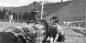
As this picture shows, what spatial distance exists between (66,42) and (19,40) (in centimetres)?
304

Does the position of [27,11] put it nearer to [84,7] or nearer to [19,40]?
[84,7]

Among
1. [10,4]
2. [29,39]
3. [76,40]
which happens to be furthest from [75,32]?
[29,39]

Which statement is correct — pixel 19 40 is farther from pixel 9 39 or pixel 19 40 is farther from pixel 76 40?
pixel 76 40

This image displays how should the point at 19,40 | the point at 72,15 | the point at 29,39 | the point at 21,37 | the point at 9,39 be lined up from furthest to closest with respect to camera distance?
the point at 72,15 → the point at 29,39 → the point at 21,37 → the point at 19,40 → the point at 9,39

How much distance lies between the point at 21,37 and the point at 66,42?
2871 mm

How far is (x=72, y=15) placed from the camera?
17.7ft

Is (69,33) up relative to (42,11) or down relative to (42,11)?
down

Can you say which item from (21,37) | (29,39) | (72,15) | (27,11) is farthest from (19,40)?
(27,11)

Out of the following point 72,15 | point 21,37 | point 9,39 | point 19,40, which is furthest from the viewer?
point 72,15

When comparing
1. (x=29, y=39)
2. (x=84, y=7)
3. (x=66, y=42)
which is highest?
(x=84, y=7)

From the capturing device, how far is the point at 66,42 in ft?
18.1

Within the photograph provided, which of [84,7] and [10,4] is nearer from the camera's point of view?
[84,7]

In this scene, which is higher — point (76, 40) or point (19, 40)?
point (19, 40)

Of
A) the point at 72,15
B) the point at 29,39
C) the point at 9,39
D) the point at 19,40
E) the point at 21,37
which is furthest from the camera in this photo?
the point at 72,15
